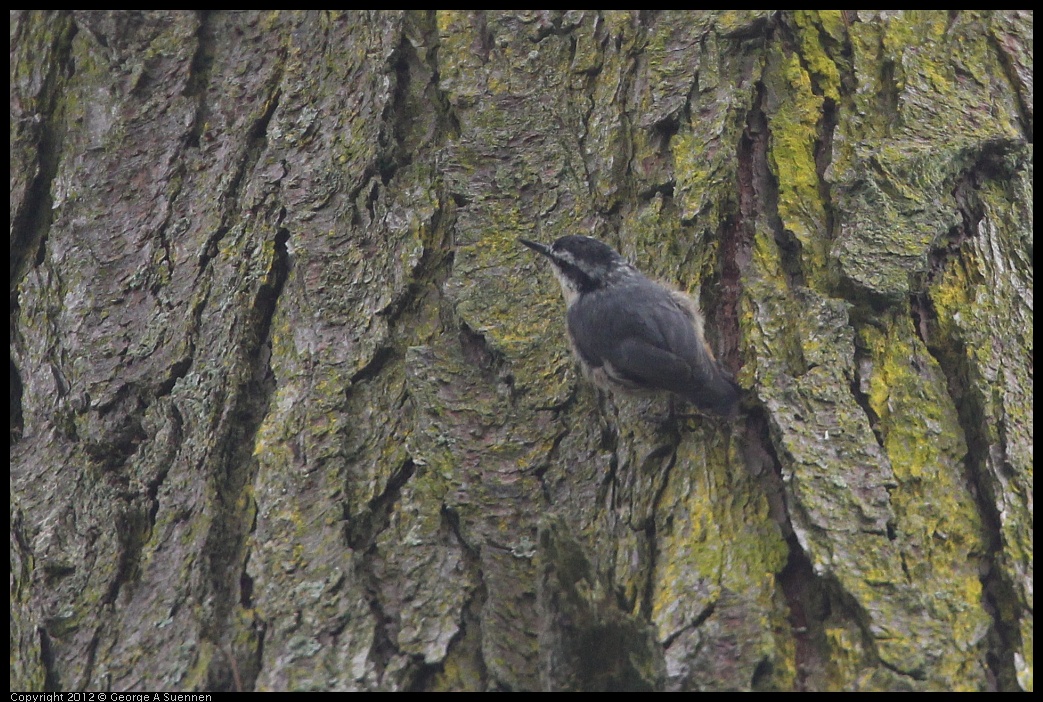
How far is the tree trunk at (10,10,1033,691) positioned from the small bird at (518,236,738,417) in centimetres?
10

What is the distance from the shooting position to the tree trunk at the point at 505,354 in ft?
7.74

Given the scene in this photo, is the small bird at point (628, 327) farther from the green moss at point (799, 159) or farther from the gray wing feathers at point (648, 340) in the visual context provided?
the green moss at point (799, 159)

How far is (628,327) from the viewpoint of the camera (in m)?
3.48

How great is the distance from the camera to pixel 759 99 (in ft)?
10.1

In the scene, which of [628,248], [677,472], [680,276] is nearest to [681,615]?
[677,472]

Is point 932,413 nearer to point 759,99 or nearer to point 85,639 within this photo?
point 759,99

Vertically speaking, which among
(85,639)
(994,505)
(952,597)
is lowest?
(85,639)

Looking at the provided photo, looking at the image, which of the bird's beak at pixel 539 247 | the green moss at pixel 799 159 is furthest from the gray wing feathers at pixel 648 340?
the green moss at pixel 799 159

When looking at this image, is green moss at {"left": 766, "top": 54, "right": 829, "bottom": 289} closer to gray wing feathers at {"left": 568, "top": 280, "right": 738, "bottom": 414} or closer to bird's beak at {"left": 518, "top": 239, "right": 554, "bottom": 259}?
gray wing feathers at {"left": 568, "top": 280, "right": 738, "bottom": 414}

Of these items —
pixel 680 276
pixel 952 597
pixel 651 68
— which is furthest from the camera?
pixel 651 68

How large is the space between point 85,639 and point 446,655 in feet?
3.43

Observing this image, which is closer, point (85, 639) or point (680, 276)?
point (85, 639)

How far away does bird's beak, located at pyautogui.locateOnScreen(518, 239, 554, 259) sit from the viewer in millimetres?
3057

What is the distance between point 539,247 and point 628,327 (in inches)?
22.4
